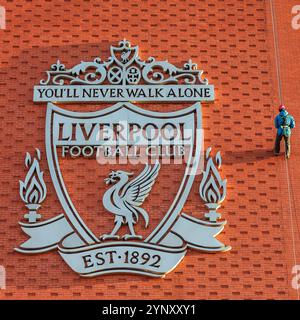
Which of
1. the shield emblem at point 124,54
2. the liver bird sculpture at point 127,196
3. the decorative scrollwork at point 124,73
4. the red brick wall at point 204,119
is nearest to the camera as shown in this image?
the red brick wall at point 204,119

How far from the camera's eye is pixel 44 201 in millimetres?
18047

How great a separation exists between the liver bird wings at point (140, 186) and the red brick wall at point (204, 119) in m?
0.88

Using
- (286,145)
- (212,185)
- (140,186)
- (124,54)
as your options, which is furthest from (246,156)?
(124,54)

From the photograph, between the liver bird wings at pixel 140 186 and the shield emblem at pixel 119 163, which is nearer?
the shield emblem at pixel 119 163

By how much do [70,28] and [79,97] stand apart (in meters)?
1.81

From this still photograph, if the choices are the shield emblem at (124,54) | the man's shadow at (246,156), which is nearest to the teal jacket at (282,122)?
the man's shadow at (246,156)

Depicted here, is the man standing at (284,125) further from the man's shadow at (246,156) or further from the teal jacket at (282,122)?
the man's shadow at (246,156)

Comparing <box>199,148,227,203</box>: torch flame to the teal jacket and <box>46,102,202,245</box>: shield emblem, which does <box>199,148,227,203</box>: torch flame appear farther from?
the teal jacket

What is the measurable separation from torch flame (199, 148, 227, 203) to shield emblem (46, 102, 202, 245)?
0.86 feet

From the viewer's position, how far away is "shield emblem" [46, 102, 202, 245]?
58.5 feet

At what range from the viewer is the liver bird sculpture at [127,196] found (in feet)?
58.3

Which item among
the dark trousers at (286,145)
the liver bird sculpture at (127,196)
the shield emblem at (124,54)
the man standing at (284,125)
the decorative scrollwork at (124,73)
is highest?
the shield emblem at (124,54)

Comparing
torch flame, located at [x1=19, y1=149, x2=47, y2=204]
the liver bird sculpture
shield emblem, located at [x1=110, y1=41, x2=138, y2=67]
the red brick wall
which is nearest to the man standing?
the red brick wall

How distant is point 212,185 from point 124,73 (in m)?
3.08
